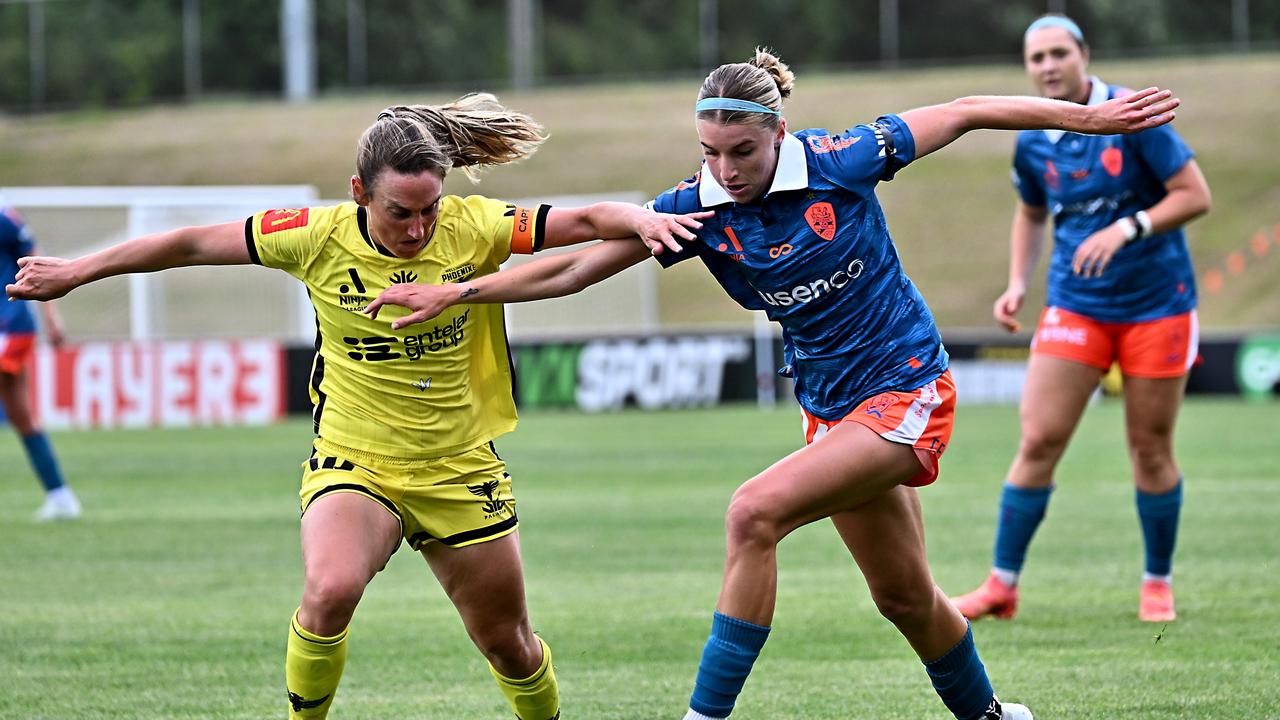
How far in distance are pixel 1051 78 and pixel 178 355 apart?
1603 cm

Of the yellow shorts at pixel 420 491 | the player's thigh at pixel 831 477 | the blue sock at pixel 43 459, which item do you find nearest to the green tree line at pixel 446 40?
the blue sock at pixel 43 459

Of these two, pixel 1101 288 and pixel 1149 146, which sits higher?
pixel 1149 146

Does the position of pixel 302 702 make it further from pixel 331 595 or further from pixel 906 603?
pixel 906 603

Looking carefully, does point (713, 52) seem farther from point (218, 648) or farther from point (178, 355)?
point (218, 648)

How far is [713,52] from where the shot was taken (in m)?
38.8

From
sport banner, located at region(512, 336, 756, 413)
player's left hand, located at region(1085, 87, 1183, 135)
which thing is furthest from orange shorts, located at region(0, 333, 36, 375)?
sport banner, located at region(512, 336, 756, 413)

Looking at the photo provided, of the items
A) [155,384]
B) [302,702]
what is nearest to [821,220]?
[302,702]

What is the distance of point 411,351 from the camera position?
4781 mm

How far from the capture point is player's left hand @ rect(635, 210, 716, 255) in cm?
437

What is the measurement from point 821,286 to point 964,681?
3.98 feet

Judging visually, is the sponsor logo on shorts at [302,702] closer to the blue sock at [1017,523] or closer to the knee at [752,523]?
the knee at [752,523]

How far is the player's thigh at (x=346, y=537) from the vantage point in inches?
173

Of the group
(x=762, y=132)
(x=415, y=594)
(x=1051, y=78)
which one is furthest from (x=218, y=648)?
(x=1051, y=78)

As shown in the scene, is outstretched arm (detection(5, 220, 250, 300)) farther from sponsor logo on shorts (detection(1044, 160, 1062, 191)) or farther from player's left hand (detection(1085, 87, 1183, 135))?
sponsor logo on shorts (detection(1044, 160, 1062, 191))
